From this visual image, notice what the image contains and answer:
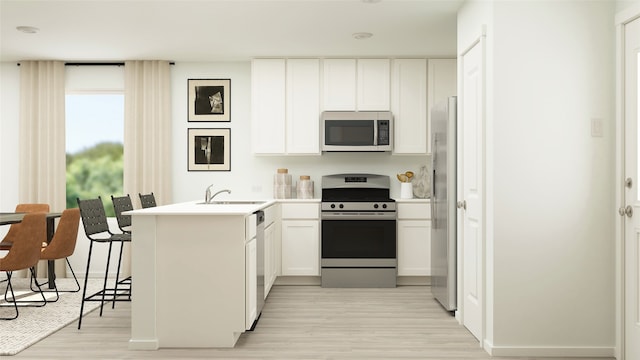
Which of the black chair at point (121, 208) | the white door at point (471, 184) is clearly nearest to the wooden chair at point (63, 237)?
the black chair at point (121, 208)

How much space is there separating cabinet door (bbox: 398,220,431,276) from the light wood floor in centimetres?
70

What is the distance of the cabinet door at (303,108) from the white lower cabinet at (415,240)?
1.26 metres

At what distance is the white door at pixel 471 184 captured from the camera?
11.8ft

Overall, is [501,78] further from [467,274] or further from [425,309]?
[425,309]

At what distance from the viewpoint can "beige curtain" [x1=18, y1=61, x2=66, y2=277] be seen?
621 centimetres

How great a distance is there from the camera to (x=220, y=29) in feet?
16.4

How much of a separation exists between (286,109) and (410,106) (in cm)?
139

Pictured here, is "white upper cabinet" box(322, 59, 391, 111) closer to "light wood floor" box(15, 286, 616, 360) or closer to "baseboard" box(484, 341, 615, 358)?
"light wood floor" box(15, 286, 616, 360)

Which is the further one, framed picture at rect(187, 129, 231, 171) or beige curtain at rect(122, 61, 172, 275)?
framed picture at rect(187, 129, 231, 171)

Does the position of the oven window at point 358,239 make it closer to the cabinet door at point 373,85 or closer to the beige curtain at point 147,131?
the cabinet door at point 373,85

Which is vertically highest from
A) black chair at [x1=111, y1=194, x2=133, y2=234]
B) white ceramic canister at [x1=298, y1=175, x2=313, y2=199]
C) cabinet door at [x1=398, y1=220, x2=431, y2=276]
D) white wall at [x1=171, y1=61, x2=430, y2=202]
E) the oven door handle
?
white wall at [x1=171, y1=61, x2=430, y2=202]

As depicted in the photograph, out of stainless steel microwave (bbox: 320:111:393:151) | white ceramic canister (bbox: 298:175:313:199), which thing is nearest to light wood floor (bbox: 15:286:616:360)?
white ceramic canister (bbox: 298:175:313:199)

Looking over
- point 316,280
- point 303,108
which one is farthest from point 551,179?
point 303,108

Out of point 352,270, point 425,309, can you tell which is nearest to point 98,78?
point 352,270
